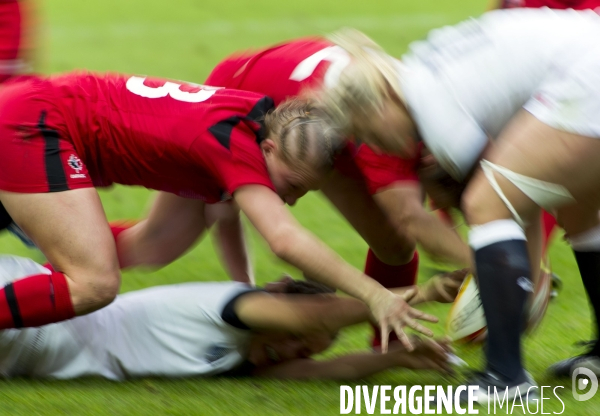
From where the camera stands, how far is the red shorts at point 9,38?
175 inches

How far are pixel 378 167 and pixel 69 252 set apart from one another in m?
1.19

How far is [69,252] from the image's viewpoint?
11.0 ft

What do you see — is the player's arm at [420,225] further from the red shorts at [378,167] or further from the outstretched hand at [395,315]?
the outstretched hand at [395,315]

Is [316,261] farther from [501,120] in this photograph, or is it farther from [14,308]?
[14,308]

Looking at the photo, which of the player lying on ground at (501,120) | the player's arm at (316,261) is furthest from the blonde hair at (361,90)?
the player's arm at (316,261)

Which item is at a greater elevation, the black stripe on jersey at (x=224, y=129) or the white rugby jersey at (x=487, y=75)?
the white rugby jersey at (x=487, y=75)

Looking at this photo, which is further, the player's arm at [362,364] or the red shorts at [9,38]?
the red shorts at [9,38]

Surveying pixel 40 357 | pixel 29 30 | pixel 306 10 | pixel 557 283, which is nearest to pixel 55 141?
pixel 40 357

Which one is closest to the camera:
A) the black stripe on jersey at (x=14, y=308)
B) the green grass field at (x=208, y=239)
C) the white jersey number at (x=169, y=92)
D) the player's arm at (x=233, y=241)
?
the green grass field at (x=208, y=239)

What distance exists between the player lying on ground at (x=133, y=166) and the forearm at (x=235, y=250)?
77cm

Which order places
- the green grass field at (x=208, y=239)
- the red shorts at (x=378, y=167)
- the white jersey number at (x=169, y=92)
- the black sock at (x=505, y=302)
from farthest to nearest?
the red shorts at (x=378, y=167), the white jersey number at (x=169, y=92), the green grass field at (x=208, y=239), the black sock at (x=505, y=302)

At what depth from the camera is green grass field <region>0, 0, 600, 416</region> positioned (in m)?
3.11

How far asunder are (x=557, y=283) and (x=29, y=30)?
107 inches

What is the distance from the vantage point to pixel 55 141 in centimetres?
345
